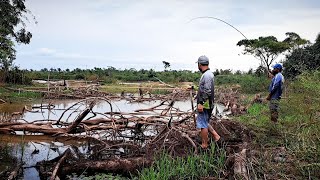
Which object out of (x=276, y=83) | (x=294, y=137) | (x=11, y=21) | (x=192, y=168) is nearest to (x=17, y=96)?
(x=11, y=21)

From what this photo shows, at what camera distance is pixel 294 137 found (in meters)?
5.83

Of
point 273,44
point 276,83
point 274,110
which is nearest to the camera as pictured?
point 274,110

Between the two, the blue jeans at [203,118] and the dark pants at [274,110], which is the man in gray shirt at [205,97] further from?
the dark pants at [274,110]

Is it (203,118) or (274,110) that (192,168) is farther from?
(274,110)

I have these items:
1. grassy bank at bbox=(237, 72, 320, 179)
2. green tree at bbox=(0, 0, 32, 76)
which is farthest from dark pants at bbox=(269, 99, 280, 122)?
green tree at bbox=(0, 0, 32, 76)

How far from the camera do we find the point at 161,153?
6.63 m

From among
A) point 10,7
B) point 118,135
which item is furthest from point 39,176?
point 10,7

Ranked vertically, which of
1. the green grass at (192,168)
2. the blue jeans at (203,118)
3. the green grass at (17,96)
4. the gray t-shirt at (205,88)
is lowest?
the green grass at (192,168)

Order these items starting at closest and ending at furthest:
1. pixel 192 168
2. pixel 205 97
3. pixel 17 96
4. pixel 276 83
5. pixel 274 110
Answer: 1. pixel 192 168
2. pixel 205 97
3. pixel 274 110
4. pixel 276 83
5. pixel 17 96

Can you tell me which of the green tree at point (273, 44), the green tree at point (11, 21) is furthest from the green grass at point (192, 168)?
the green tree at point (273, 44)

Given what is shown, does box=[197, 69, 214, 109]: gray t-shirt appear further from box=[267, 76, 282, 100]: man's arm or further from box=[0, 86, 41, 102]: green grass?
box=[0, 86, 41, 102]: green grass

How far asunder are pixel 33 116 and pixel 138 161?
9246 mm

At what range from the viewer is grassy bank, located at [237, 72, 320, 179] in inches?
184

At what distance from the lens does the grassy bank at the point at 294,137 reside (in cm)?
468
